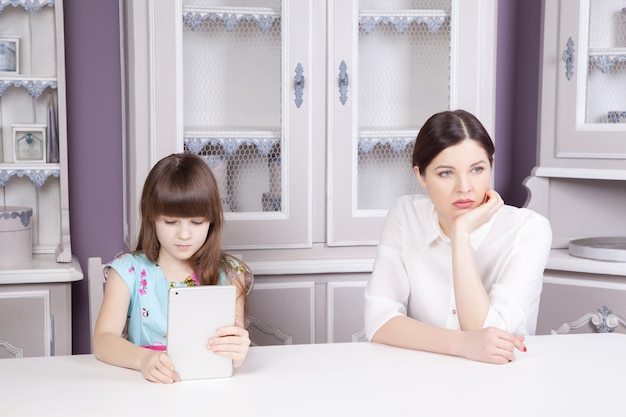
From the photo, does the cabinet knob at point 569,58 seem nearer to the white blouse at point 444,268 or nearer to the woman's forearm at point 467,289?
the white blouse at point 444,268

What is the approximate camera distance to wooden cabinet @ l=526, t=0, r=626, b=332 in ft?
8.69

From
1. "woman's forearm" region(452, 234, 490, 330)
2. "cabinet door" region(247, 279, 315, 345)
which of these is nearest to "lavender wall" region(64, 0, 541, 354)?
"cabinet door" region(247, 279, 315, 345)

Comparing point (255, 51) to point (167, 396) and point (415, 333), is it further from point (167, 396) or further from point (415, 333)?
point (167, 396)

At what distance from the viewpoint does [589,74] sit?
2.79 metres

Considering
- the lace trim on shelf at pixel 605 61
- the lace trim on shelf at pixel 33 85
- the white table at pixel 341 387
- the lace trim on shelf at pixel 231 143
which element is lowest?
the white table at pixel 341 387

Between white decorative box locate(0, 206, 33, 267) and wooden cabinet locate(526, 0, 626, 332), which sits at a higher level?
wooden cabinet locate(526, 0, 626, 332)

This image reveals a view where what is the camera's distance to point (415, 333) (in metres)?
1.60

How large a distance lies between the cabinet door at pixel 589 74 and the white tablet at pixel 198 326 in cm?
183

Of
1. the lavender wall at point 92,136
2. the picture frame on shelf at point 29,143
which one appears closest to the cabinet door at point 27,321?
the lavender wall at point 92,136

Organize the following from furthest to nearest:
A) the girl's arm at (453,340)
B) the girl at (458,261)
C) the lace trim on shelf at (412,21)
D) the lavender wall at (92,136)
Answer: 1. the lavender wall at (92,136)
2. the lace trim on shelf at (412,21)
3. the girl at (458,261)
4. the girl's arm at (453,340)

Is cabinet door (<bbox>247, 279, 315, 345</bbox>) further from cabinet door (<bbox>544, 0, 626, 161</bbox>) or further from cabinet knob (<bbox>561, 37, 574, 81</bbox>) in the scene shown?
cabinet knob (<bbox>561, 37, 574, 81</bbox>)

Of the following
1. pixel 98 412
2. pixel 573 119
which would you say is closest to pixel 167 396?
pixel 98 412

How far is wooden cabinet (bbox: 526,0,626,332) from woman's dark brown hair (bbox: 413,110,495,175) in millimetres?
1096

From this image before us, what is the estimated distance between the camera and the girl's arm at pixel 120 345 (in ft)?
4.42
